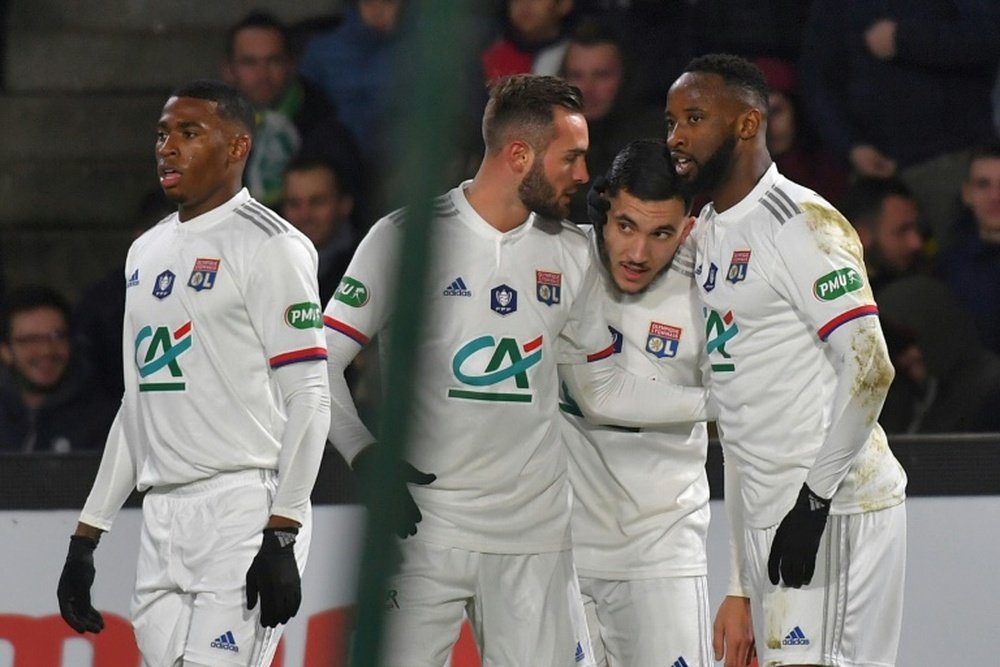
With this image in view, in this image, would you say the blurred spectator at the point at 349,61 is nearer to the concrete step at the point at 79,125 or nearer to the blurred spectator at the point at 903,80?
the concrete step at the point at 79,125

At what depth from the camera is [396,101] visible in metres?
1.08

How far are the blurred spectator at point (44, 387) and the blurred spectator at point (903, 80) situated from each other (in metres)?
2.37

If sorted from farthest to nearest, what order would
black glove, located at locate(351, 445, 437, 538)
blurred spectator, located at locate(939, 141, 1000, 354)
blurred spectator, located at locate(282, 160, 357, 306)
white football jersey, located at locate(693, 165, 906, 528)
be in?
1. blurred spectator, located at locate(282, 160, 357, 306)
2. blurred spectator, located at locate(939, 141, 1000, 354)
3. white football jersey, located at locate(693, 165, 906, 528)
4. black glove, located at locate(351, 445, 437, 538)

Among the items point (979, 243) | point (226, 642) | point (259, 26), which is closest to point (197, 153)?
point (226, 642)

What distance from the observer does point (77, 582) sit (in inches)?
152

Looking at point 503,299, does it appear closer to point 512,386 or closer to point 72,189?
point 512,386

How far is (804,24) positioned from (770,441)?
2306 millimetres

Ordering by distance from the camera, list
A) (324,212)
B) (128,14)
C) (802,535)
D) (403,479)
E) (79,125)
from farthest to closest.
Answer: (128,14) → (79,125) → (324,212) → (802,535) → (403,479)

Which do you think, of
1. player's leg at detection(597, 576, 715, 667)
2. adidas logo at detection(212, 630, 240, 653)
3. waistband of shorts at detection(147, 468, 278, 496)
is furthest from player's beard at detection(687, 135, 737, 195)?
adidas logo at detection(212, 630, 240, 653)

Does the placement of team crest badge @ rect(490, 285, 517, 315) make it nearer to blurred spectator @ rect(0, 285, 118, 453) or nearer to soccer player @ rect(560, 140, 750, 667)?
soccer player @ rect(560, 140, 750, 667)

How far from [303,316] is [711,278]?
85 centimetres

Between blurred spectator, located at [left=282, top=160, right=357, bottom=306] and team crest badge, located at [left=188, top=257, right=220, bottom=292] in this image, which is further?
blurred spectator, located at [left=282, top=160, right=357, bottom=306]

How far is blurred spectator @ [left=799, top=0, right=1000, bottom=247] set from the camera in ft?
17.3

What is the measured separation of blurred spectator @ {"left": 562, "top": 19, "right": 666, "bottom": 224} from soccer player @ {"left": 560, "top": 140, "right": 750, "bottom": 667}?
131cm
